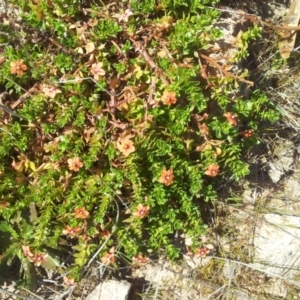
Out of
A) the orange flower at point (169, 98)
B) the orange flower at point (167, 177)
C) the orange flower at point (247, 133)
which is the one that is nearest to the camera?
the orange flower at point (169, 98)

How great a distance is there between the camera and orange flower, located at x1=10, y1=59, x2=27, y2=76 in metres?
3.23

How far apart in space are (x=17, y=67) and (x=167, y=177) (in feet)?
3.73

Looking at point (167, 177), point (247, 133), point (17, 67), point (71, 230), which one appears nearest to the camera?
point (17, 67)

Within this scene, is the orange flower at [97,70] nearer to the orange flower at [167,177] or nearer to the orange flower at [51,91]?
the orange flower at [51,91]

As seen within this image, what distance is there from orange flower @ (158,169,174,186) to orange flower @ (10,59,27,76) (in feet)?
3.50

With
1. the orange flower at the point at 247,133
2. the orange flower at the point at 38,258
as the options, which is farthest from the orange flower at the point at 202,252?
the orange flower at the point at 38,258

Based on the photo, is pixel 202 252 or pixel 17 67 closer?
pixel 17 67

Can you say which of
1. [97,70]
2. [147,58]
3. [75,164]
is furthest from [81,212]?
[147,58]

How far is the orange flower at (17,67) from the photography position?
3235 mm

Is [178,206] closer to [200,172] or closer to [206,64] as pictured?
[200,172]

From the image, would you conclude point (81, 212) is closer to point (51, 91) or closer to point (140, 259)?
point (140, 259)

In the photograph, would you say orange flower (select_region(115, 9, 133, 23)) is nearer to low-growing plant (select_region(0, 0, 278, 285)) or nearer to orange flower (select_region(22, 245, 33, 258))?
low-growing plant (select_region(0, 0, 278, 285))

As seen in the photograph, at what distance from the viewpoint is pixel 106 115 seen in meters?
3.42

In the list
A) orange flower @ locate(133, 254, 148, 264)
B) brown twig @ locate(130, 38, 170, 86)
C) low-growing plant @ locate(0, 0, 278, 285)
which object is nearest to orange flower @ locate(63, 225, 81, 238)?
low-growing plant @ locate(0, 0, 278, 285)
